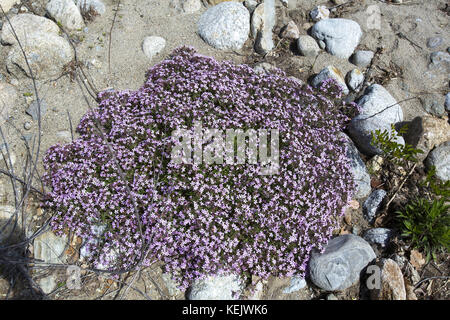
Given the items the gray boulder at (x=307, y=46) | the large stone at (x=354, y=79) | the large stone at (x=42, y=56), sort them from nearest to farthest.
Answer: the large stone at (x=42, y=56)
the large stone at (x=354, y=79)
the gray boulder at (x=307, y=46)

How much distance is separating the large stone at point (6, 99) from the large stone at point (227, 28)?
3.74m

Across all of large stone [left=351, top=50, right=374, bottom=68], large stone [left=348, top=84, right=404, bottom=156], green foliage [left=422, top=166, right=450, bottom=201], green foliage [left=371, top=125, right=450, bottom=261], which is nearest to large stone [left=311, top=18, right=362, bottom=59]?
large stone [left=351, top=50, right=374, bottom=68]

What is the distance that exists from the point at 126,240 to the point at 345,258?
3040 mm

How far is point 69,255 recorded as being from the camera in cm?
480

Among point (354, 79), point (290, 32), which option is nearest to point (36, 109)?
point (290, 32)

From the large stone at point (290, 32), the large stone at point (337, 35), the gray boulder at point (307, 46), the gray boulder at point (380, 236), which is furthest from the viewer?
the large stone at point (290, 32)

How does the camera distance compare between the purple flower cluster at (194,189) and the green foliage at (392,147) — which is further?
the green foliage at (392,147)

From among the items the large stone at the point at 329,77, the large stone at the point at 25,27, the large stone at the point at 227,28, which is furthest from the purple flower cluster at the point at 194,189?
the large stone at the point at 25,27

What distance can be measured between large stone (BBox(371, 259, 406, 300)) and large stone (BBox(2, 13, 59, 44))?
22.8 ft

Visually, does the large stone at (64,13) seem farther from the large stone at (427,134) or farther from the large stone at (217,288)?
the large stone at (427,134)

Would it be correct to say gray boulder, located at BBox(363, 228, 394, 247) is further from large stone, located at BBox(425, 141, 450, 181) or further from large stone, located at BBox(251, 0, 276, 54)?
large stone, located at BBox(251, 0, 276, 54)

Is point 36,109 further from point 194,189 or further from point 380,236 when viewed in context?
point 380,236

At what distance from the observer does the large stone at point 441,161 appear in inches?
232

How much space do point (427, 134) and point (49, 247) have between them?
21.4 ft
